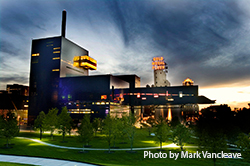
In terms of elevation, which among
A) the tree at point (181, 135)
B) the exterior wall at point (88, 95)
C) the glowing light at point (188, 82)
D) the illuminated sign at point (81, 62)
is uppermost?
the illuminated sign at point (81, 62)

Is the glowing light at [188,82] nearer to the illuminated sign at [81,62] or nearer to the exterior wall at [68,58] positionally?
the illuminated sign at [81,62]

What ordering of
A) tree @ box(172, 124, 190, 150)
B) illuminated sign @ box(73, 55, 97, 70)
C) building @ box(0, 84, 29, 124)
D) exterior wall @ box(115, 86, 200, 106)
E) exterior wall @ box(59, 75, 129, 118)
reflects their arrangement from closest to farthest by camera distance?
tree @ box(172, 124, 190, 150)
exterior wall @ box(59, 75, 129, 118)
exterior wall @ box(115, 86, 200, 106)
illuminated sign @ box(73, 55, 97, 70)
building @ box(0, 84, 29, 124)

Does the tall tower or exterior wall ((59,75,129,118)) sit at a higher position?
the tall tower

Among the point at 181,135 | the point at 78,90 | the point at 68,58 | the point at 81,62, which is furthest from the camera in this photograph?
the point at 81,62

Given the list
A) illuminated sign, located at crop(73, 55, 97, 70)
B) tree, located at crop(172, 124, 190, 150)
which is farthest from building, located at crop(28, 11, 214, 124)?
tree, located at crop(172, 124, 190, 150)

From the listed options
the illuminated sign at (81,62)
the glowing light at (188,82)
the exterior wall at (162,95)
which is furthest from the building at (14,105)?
the glowing light at (188,82)

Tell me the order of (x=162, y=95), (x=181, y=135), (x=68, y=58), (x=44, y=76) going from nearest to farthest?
(x=181, y=135) < (x=44, y=76) < (x=68, y=58) < (x=162, y=95)

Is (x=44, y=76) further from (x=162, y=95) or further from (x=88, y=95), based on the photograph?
(x=162, y=95)

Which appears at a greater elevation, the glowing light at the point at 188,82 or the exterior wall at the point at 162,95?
the glowing light at the point at 188,82

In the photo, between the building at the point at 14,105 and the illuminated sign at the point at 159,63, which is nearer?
the building at the point at 14,105

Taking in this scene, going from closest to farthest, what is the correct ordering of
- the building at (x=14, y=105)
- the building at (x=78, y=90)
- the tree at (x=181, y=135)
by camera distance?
the tree at (x=181, y=135)
the building at (x=78, y=90)
the building at (x=14, y=105)

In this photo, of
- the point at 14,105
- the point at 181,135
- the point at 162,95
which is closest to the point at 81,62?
the point at 14,105

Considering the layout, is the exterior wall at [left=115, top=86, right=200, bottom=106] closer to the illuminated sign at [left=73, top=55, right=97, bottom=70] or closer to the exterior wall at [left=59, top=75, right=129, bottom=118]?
the exterior wall at [left=59, top=75, right=129, bottom=118]

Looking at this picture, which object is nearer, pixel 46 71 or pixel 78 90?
pixel 78 90
